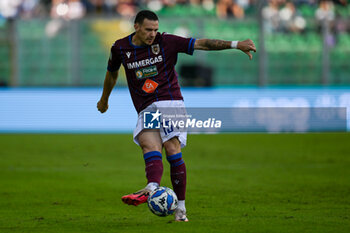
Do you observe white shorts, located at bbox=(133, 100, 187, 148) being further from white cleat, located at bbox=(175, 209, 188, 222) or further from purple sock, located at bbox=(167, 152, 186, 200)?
white cleat, located at bbox=(175, 209, 188, 222)

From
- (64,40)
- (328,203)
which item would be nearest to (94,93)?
(64,40)

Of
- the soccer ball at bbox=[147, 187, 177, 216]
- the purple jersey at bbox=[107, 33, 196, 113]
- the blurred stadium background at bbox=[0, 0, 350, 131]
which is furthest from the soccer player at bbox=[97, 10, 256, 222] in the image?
the blurred stadium background at bbox=[0, 0, 350, 131]

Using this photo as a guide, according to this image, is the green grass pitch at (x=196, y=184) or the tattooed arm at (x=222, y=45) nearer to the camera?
the tattooed arm at (x=222, y=45)

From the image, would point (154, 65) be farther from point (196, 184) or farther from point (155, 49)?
point (196, 184)

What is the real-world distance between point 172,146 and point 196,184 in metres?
2.77

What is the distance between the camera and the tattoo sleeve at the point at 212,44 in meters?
5.40

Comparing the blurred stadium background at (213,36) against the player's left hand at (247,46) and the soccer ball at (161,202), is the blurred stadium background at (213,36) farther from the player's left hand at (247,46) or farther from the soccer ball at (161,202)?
the soccer ball at (161,202)

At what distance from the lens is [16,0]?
62.1 feet

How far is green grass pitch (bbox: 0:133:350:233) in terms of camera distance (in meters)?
5.53

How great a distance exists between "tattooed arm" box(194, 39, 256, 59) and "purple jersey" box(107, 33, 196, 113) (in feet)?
0.23

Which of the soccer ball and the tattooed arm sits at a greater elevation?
the tattooed arm

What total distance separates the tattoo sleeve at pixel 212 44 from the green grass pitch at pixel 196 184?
1481 mm

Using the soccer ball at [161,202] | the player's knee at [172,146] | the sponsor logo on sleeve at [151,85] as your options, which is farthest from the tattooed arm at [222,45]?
the soccer ball at [161,202]

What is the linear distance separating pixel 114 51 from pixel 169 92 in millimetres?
619
